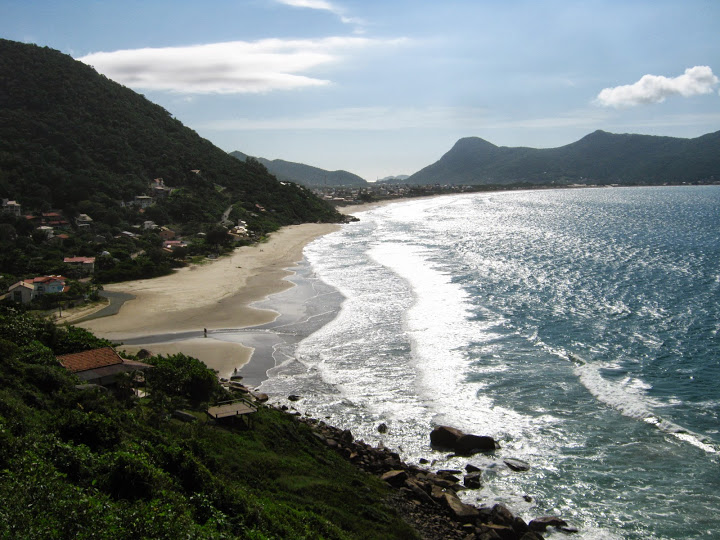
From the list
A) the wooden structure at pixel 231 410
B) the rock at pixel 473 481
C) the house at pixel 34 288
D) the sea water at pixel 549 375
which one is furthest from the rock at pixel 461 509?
the house at pixel 34 288

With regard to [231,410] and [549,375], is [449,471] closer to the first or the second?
[231,410]

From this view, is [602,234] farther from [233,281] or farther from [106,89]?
[106,89]

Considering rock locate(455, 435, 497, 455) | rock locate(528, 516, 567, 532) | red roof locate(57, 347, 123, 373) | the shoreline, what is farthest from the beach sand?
rock locate(528, 516, 567, 532)

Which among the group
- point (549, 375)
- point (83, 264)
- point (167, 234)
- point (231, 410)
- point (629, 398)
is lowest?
point (629, 398)

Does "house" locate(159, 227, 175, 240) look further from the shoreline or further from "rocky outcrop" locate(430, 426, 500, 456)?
"rocky outcrop" locate(430, 426, 500, 456)

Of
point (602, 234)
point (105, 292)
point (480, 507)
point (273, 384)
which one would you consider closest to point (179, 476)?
point (480, 507)

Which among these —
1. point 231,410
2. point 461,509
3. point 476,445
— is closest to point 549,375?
point 476,445
